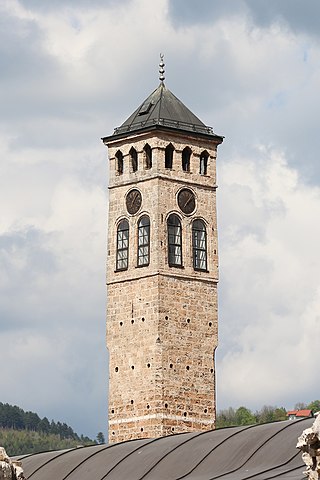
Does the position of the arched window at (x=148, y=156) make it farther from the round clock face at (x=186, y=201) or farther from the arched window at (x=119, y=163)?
the round clock face at (x=186, y=201)

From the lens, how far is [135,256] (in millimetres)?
74938

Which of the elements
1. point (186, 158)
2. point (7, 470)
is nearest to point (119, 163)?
point (186, 158)

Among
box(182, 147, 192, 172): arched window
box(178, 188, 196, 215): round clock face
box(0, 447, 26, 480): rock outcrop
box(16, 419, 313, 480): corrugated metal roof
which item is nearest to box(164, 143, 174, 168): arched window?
box(182, 147, 192, 172): arched window

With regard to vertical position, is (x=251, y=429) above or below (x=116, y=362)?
below

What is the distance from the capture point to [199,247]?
7612cm

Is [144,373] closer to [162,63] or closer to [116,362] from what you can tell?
[116,362]

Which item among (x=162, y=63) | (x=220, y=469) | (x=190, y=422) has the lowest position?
(x=220, y=469)

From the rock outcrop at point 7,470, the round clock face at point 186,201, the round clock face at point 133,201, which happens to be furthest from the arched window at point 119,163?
the rock outcrop at point 7,470

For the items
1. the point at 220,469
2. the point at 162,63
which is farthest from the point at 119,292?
the point at 220,469

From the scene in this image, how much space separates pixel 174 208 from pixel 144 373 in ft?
26.4

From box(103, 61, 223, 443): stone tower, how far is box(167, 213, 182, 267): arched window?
5 centimetres

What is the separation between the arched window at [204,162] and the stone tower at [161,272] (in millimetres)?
48

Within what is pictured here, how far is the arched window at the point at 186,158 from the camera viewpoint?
2985 inches

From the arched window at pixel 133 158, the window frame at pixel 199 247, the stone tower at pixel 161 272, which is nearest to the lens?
the stone tower at pixel 161 272
